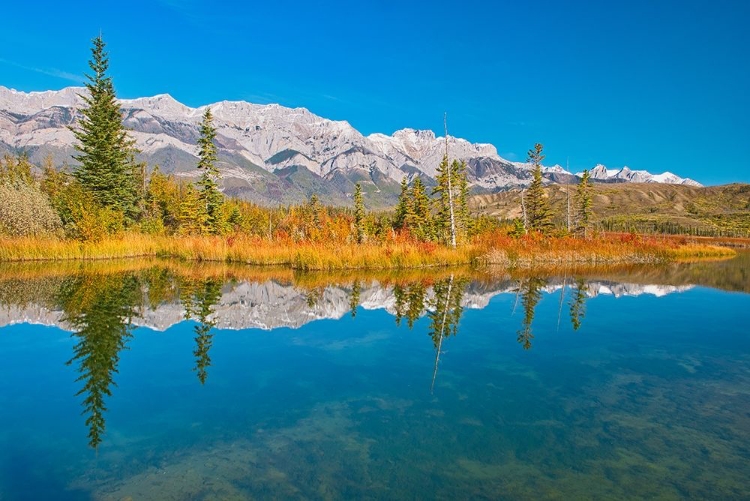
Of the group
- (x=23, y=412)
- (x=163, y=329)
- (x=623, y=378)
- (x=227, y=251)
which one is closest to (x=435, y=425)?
(x=623, y=378)

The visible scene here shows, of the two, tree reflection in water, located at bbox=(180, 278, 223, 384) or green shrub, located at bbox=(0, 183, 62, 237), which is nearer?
tree reflection in water, located at bbox=(180, 278, 223, 384)

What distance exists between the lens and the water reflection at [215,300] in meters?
9.23

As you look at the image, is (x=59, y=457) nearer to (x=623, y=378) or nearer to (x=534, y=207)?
(x=623, y=378)

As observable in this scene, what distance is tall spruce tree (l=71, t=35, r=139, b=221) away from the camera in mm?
35125

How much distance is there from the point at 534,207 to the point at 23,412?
148 feet

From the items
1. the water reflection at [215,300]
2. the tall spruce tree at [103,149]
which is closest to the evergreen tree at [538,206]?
the water reflection at [215,300]

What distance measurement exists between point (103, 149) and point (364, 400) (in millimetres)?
36684

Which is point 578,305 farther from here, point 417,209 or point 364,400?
point 417,209

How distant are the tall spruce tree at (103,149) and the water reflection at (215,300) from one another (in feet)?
48.1

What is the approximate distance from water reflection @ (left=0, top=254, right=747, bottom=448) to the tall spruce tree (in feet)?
48.1

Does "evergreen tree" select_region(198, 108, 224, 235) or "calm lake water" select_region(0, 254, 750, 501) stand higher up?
"evergreen tree" select_region(198, 108, 224, 235)

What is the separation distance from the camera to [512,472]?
193 inches

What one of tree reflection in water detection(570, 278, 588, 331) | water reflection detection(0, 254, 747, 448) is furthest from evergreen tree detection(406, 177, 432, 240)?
tree reflection in water detection(570, 278, 588, 331)

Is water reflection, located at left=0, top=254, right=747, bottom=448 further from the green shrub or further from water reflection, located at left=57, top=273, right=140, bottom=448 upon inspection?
the green shrub
